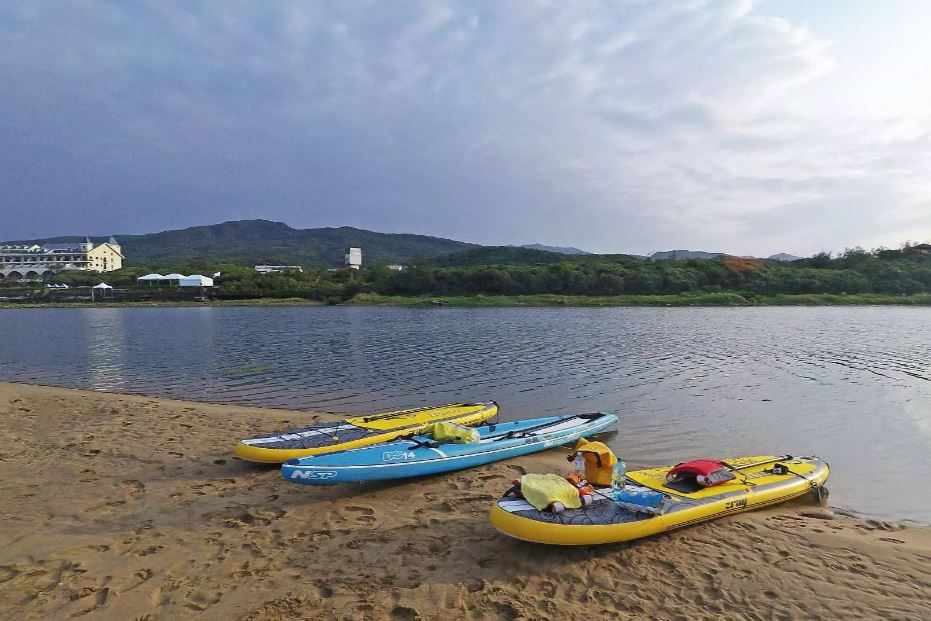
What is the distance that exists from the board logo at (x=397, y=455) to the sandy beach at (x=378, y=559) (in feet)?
1.59

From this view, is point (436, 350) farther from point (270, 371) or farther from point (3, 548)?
point (3, 548)

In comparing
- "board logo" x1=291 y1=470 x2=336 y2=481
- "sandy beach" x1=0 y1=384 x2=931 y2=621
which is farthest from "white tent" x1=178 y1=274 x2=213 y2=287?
"board logo" x1=291 y1=470 x2=336 y2=481

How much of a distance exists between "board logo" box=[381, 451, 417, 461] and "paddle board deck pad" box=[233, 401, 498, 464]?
4.54ft

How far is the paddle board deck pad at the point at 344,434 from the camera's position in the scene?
9.77 meters

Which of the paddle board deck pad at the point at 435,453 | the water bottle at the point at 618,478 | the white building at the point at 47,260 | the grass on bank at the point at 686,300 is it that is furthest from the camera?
the white building at the point at 47,260

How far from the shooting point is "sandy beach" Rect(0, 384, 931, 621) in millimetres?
5492

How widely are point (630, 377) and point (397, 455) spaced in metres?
12.9

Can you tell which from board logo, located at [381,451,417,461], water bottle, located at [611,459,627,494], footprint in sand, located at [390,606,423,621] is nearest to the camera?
footprint in sand, located at [390,606,423,621]

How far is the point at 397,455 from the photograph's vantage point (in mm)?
9180

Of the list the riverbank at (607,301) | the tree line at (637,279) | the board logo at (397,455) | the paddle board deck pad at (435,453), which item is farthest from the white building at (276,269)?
the board logo at (397,455)

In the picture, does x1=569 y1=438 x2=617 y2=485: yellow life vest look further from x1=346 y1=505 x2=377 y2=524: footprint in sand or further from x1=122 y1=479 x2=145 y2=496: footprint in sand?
x1=122 y1=479 x2=145 y2=496: footprint in sand

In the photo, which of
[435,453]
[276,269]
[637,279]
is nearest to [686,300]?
[637,279]

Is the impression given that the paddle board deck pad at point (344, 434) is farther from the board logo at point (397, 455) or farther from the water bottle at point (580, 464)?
the water bottle at point (580, 464)

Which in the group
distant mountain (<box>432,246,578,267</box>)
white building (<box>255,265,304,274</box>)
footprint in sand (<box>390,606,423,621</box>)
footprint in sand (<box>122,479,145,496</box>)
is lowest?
footprint in sand (<box>390,606,423,621</box>)
